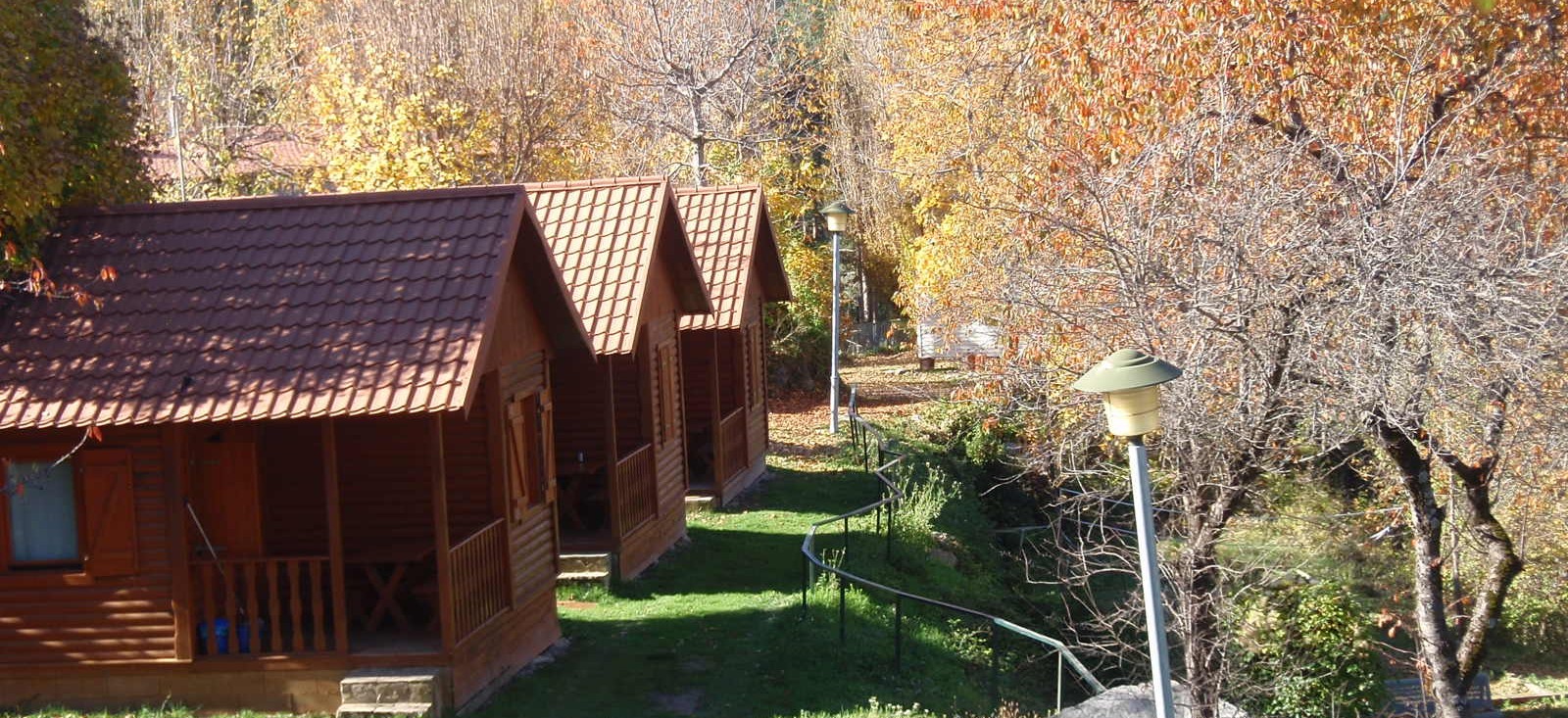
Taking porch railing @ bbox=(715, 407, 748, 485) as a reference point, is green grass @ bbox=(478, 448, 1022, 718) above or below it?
below

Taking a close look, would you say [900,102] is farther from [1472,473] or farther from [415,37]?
[1472,473]

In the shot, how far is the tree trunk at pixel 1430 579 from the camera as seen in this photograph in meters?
11.1

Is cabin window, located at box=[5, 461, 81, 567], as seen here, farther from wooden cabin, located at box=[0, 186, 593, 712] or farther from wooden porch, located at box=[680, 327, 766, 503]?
wooden porch, located at box=[680, 327, 766, 503]

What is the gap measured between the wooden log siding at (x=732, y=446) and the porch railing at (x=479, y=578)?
338 inches

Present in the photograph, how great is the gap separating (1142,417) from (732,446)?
50.6 feet

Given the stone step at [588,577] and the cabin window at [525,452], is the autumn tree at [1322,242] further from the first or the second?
the stone step at [588,577]

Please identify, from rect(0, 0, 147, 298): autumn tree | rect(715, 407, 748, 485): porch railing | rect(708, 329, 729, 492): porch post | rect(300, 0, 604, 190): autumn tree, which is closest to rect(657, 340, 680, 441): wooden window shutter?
rect(708, 329, 729, 492): porch post

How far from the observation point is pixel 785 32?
42.1 m

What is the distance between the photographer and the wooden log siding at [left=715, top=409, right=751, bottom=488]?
21.1 meters

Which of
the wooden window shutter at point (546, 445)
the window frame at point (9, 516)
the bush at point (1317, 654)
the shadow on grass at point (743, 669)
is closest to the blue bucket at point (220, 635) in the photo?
the window frame at point (9, 516)

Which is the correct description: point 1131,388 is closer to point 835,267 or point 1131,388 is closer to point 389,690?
point 389,690

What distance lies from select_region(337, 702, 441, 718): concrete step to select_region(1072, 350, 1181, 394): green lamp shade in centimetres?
649

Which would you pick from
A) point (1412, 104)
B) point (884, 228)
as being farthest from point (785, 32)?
point (1412, 104)

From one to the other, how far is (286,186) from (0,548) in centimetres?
2518
